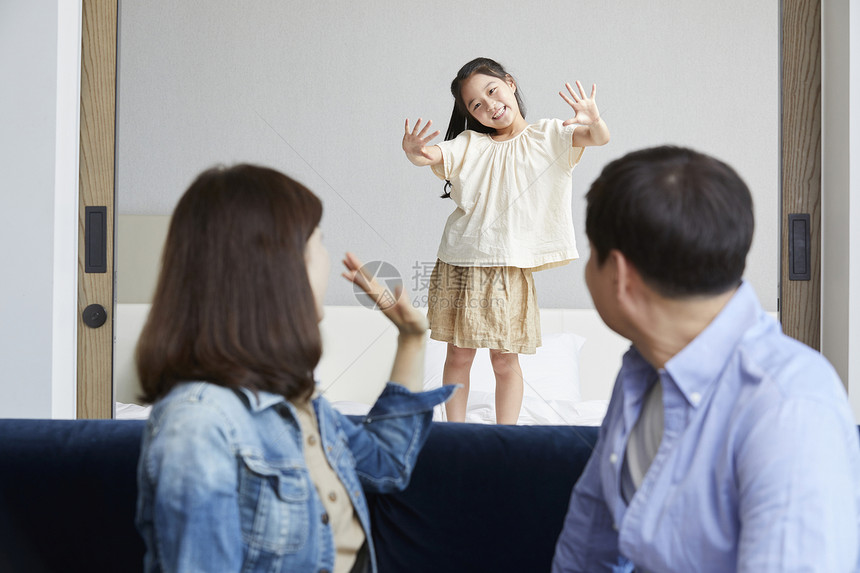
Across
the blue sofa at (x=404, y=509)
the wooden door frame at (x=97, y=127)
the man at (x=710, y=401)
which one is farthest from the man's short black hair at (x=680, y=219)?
the wooden door frame at (x=97, y=127)

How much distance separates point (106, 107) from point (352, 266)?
2.44ft

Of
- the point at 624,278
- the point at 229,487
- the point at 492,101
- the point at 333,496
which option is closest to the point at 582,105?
the point at 492,101

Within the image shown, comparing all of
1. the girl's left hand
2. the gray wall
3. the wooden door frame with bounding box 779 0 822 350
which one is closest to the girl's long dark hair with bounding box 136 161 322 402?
the gray wall

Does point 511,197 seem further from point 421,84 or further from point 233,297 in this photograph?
point 233,297

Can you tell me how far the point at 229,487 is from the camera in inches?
27.1

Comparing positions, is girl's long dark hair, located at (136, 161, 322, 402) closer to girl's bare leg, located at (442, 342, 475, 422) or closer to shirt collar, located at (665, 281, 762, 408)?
shirt collar, located at (665, 281, 762, 408)

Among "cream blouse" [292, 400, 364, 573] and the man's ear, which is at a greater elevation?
the man's ear

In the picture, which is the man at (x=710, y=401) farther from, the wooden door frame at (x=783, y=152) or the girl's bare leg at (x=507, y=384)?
the wooden door frame at (x=783, y=152)

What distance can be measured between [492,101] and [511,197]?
0.68ft

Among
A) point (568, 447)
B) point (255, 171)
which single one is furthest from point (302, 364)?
point (568, 447)

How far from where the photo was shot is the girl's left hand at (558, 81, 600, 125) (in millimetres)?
1458

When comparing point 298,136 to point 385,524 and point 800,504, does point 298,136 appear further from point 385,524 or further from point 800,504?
point 800,504

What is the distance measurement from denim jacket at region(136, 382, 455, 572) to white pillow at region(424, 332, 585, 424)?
63 cm

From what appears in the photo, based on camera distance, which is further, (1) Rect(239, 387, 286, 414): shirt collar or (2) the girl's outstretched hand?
(2) the girl's outstretched hand
